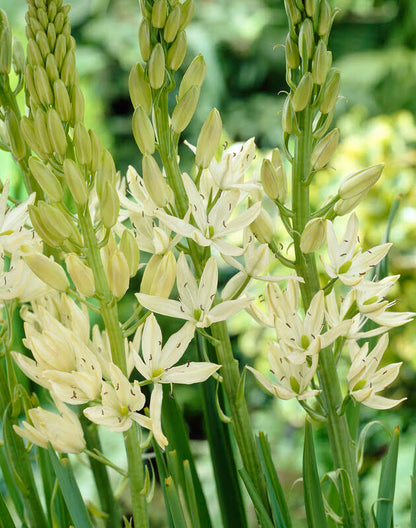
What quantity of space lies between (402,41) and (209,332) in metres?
1.94

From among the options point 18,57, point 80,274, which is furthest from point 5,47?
point 80,274

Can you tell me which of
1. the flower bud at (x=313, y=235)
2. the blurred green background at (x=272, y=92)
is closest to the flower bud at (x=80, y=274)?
the flower bud at (x=313, y=235)

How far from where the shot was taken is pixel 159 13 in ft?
1.09

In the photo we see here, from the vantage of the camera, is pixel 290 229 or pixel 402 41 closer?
pixel 290 229

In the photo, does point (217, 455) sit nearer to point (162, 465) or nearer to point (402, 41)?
point (162, 465)

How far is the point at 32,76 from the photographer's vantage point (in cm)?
33

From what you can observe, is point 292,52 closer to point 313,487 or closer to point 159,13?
point 159,13

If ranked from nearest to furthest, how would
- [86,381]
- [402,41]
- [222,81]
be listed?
[86,381] → [402,41] → [222,81]

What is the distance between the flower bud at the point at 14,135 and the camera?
1.19 ft

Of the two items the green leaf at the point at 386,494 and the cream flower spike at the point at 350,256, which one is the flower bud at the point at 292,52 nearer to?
the cream flower spike at the point at 350,256

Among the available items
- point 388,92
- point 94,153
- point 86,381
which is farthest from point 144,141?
point 388,92

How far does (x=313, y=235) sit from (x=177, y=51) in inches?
4.9

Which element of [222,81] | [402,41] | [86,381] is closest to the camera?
[86,381]

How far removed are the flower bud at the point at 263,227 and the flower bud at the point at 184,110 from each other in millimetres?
66
